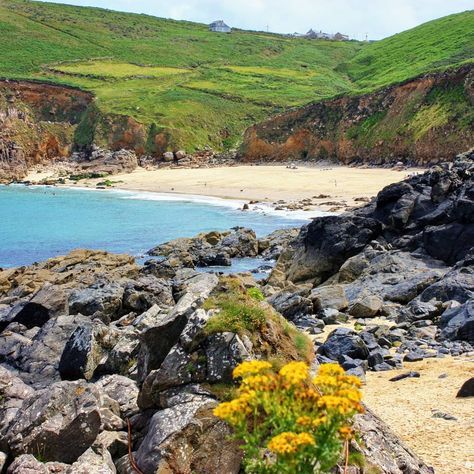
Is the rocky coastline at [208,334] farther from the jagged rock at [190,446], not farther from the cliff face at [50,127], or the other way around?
the cliff face at [50,127]

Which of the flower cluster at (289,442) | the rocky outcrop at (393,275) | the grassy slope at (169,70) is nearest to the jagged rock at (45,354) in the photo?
the rocky outcrop at (393,275)

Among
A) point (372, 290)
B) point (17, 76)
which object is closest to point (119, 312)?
point (372, 290)

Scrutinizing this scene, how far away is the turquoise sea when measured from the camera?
48.4 m

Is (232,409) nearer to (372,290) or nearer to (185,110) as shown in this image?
(372,290)

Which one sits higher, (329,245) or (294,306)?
(294,306)

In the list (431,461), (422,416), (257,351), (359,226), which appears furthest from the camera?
(359,226)

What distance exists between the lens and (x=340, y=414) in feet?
15.9

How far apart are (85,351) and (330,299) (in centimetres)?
1115

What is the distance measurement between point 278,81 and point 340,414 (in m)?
146

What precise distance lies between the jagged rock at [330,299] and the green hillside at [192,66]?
8453 centimetres

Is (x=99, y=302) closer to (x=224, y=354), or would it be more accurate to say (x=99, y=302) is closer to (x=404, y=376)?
(x=404, y=376)

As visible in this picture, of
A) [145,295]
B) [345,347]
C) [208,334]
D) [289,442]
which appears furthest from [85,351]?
[145,295]

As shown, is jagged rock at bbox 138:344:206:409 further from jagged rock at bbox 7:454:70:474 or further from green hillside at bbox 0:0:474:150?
green hillside at bbox 0:0:474:150

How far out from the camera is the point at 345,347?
15.0 metres
